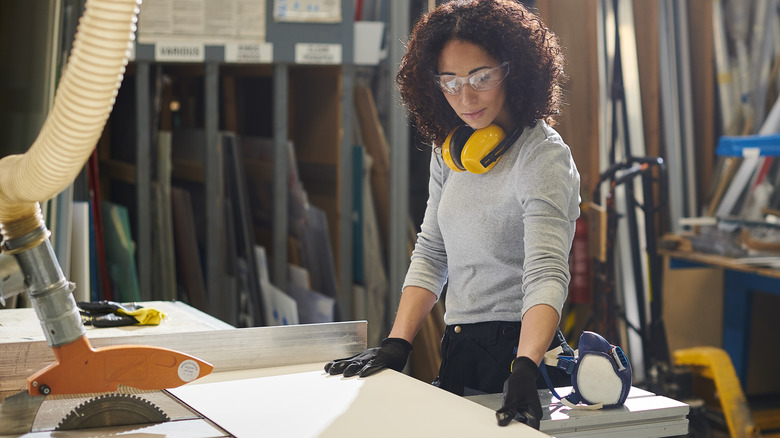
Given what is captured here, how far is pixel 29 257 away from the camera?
1104 millimetres

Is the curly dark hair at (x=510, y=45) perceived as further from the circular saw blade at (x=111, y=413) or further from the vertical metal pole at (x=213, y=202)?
the vertical metal pole at (x=213, y=202)

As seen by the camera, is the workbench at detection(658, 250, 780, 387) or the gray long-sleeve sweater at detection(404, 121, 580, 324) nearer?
the gray long-sleeve sweater at detection(404, 121, 580, 324)

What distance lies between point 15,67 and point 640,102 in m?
2.75

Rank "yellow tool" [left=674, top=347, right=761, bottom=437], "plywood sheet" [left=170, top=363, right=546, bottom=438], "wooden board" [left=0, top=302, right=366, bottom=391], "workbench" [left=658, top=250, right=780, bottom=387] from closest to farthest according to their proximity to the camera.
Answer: "plywood sheet" [left=170, top=363, right=546, bottom=438], "wooden board" [left=0, top=302, right=366, bottom=391], "yellow tool" [left=674, top=347, right=761, bottom=437], "workbench" [left=658, top=250, right=780, bottom=387]

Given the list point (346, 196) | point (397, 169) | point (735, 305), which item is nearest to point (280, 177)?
point (346, 196)

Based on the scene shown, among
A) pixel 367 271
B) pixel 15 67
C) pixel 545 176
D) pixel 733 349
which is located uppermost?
pixel 15 67

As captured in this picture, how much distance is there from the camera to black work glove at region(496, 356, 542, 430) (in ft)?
4.42

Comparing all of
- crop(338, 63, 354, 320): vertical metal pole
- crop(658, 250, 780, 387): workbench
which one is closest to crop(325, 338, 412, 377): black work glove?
crop(338, 63, 354, 320): vertical metal pole

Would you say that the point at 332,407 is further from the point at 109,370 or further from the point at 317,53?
the point at 317,53

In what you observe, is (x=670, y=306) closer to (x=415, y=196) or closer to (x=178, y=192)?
(x=415, y=196)

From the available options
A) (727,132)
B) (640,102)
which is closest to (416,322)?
(640,102)

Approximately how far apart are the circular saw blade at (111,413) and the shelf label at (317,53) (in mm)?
2102

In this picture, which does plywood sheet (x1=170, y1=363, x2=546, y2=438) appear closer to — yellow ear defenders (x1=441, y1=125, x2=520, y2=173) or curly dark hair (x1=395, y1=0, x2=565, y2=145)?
yellow ear defenders (x1=441, y1=125, x2=520, y2=173)

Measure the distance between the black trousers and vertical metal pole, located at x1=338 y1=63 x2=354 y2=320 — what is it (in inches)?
58.6
